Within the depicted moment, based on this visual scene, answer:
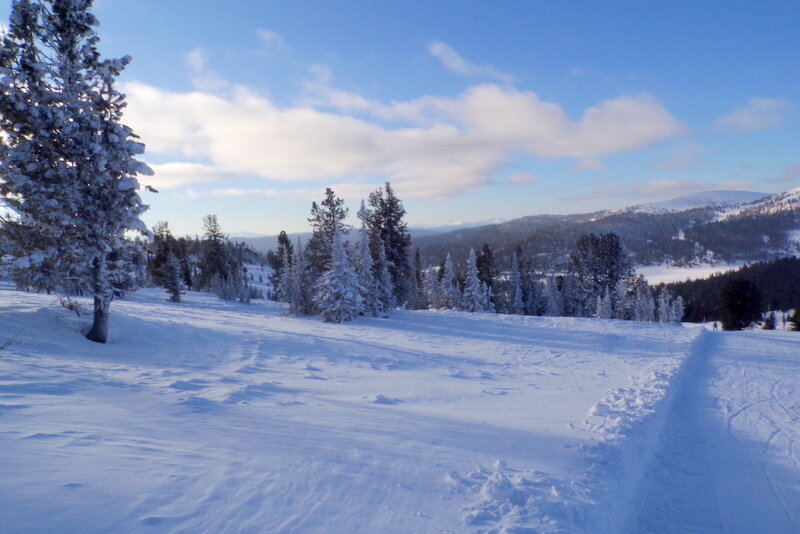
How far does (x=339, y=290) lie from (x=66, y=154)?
1418 cm

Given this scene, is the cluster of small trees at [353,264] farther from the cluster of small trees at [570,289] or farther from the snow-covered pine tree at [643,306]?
the snow-covered pine tree at [643,306]

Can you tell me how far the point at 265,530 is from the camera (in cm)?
335

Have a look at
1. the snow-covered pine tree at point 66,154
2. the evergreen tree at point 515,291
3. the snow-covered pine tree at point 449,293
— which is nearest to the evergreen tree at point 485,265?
the evergreen tree at point 515,291

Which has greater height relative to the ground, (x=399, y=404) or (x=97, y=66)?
(x=97, y=66)

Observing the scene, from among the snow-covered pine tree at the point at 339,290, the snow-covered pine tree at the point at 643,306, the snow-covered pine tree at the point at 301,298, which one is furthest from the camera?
the snow-covered pine tree at the point at 643,306

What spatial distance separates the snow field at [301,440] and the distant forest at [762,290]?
83.5 meters

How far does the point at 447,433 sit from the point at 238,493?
3325 millimetres

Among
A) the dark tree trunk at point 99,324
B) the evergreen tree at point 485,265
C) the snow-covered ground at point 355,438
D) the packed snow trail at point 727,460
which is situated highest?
the evergreen tree at point 485,265

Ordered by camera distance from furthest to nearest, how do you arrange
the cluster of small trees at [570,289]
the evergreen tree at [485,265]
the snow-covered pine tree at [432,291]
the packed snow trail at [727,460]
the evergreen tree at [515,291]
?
the evergreen tree at [515,291], the evergreen tree at [485,265], the snow-covered pine tree at [432,291], the cluster of small trees at [570,289], the packed snow trail at [727,460]

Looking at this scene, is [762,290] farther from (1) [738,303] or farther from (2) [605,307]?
(2) [605,307]

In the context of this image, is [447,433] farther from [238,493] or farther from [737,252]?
[737,252]

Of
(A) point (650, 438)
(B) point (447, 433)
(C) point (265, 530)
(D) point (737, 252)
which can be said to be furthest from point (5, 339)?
(D) point (737, 252)

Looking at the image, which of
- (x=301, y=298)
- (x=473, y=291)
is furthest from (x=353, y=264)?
(x=473, y=291)

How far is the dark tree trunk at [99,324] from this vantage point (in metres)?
11.1
